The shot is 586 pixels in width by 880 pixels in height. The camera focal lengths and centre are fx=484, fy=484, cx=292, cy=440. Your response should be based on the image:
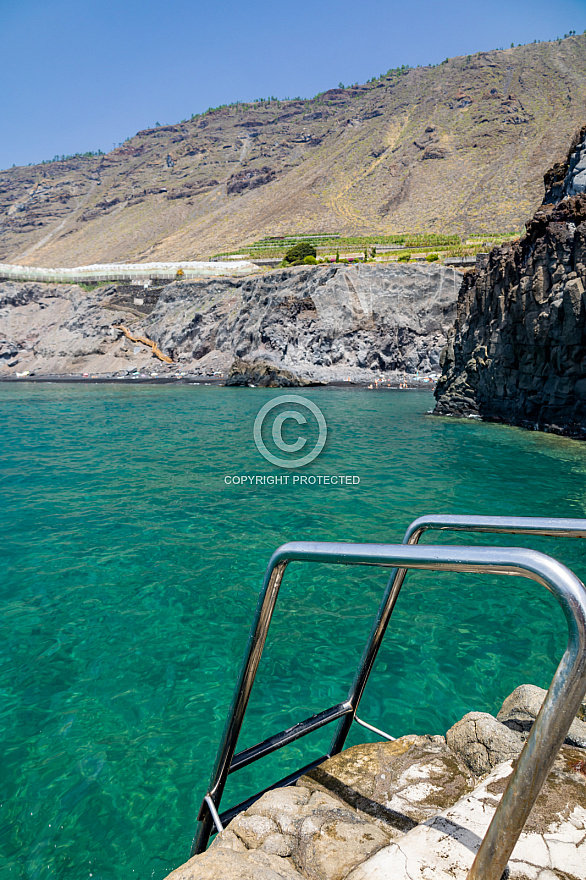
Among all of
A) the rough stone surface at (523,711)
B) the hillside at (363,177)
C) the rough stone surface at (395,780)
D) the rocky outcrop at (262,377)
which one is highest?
the hillside at (363,177)

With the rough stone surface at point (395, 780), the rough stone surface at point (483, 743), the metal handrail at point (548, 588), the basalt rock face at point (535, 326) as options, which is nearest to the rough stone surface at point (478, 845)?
the rough stone surface at point (395, 780)

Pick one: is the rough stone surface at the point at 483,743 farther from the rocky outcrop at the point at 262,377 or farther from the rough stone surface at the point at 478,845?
the rocky outcrop at the point at 262,377

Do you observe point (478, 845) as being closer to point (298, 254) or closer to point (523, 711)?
point (523, 711)

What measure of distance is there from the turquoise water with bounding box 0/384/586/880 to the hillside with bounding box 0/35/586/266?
8242 centimetres

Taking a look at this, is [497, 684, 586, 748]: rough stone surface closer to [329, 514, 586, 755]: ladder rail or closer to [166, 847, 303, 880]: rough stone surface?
[329, 514, 586, 755]: ladder rail

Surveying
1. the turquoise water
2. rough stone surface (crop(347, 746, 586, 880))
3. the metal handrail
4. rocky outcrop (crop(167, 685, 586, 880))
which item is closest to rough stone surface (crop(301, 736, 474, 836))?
rocky outcrop (crop(167, 685, 586, 880))

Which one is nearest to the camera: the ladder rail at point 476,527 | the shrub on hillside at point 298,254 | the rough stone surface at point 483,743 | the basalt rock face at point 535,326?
the ladder rail at point 476,527

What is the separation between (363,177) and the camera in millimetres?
117312

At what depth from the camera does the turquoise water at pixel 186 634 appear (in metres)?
4.30

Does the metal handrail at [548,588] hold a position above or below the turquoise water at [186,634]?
above

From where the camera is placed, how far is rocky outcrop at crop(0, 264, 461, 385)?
54531mm

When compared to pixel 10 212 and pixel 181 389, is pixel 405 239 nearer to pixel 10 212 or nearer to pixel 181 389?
pixel 181 389

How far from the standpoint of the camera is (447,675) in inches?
239

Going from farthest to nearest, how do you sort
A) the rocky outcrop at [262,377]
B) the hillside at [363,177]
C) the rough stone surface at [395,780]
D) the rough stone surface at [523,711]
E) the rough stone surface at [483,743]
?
1. the hillside at [363,177]
2. the rocky outcrop at [262,377]
3. the rough stone surface at [523,711]
4. the rough stone surface at [483,743]
5. the rough stone surface at [395,780]
